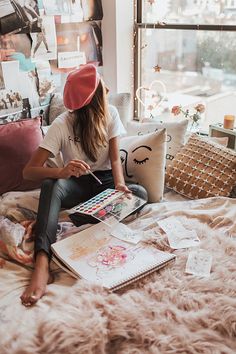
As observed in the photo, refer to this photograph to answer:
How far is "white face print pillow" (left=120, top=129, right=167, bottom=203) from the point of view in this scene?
1.86m

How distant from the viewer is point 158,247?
1.47m

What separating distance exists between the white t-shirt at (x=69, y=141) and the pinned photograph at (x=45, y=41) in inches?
22.8

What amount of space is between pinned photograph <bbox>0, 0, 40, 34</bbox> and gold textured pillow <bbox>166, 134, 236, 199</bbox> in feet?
3.45

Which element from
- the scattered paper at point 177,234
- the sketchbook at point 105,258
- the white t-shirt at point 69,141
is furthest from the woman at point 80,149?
the scattered paper at point 177,234

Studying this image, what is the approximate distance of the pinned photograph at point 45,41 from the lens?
2162 millimetres

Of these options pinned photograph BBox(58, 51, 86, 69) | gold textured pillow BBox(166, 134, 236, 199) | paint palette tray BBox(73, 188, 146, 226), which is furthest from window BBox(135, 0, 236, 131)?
paint palette tray BBox(73, 188, 146, 226)

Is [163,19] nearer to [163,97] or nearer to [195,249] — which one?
[163,97]

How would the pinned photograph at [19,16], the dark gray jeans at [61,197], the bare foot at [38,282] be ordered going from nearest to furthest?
the bare foot at [38,282], the dark gray jeans at [61,197], the pinned photograph at [19,16]

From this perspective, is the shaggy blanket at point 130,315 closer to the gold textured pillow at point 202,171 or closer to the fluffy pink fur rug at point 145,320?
the fluffy pink fur rug at point 145,320

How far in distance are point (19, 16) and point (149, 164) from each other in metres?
1.02

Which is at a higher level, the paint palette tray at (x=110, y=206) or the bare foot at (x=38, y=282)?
the paint palette tray at (x=110, y=206)

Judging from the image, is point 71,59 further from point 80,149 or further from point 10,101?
point 80,149

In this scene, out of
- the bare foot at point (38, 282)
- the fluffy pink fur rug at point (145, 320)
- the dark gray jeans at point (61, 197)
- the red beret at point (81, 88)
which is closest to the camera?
the fluffy pink fur rug at point (145, 320)

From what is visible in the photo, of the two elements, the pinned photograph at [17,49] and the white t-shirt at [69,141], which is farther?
the pinned photograph at [17,49]
